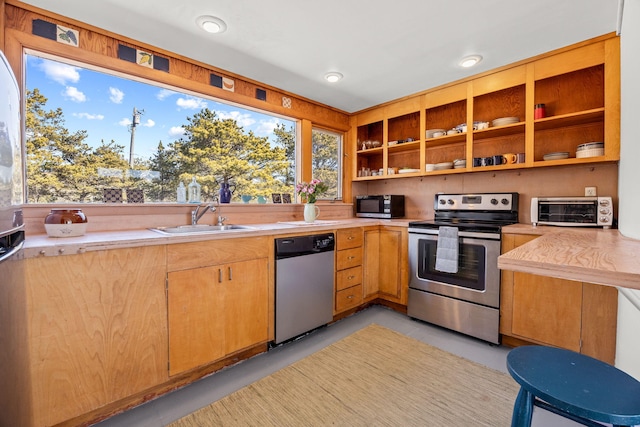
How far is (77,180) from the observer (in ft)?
6.56

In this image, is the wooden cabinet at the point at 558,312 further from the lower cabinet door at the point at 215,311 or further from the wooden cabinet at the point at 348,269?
the lower cabinet door at the point at 215,311

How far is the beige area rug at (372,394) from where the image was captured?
1.54 meters

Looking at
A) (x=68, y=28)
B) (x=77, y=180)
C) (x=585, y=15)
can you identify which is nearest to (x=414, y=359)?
(x=585, y=15)

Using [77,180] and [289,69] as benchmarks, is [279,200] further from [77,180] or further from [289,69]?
[77,180]

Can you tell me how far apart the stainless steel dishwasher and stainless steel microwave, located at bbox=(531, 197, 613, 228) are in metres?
1.81

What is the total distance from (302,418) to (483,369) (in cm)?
132

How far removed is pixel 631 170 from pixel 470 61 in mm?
1453

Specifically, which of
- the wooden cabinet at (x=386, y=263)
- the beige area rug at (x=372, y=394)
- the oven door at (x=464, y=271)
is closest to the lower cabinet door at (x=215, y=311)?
the beige area rug at (x=372, y=394)

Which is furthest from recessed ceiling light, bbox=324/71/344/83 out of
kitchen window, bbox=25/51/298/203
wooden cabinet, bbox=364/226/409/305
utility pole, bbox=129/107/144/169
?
utility pole, bbox=129/107/144/169

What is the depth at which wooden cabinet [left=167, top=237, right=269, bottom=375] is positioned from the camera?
5.70 ft

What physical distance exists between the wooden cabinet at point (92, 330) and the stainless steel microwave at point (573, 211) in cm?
295

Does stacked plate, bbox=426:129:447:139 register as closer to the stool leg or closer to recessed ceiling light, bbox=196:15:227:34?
recessed ceiling light, bbox=196:15:227:34

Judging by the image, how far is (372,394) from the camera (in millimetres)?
1737

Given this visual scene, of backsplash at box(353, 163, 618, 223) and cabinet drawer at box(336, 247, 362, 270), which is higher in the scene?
backsplash at box(353, 163, 618, 223)
